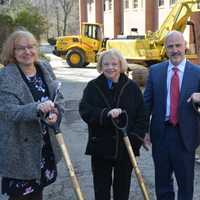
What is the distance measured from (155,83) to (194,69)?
38cm

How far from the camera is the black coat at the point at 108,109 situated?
4207 millimetres

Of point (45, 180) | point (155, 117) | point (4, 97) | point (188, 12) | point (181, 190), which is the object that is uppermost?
point (188, 12)

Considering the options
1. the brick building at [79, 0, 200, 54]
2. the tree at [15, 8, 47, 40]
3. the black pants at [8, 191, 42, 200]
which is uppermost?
the brick building at [79, 0, 200, 54]

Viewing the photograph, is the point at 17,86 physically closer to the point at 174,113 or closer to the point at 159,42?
the point at 174,113

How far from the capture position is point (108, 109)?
4160 millimetres

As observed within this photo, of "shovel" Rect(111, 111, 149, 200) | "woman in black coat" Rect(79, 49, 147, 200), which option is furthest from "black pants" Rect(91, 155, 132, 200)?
"shovel" Rect(111, 111, 149, 200)

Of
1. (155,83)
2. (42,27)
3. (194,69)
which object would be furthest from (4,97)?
(42,27)

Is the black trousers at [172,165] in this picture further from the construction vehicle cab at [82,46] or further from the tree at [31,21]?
the construction vehicle cab at [82,46]

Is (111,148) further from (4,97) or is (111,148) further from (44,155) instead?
(4,97)

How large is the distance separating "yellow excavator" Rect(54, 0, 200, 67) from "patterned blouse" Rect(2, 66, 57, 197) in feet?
54.6

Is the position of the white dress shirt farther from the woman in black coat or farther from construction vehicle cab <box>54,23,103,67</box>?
construction vehicle cab <box>54,23,103,67</box>

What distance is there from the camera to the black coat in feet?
13.8

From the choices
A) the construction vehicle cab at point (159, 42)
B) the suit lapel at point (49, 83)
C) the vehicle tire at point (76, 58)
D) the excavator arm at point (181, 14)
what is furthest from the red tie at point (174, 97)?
the vehicle tire at point (76, 58)

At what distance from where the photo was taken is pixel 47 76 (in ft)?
12.6
